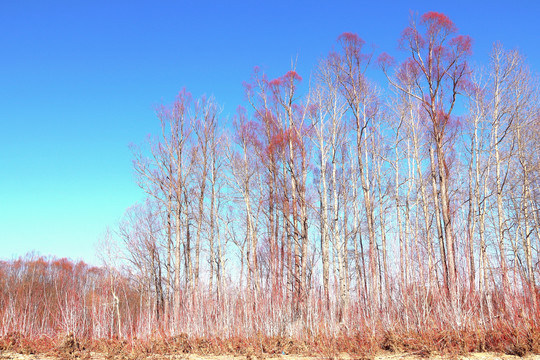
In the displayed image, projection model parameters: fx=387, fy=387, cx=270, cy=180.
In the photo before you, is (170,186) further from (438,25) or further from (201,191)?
(438,25)

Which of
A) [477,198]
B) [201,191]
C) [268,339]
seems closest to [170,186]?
[201,191]

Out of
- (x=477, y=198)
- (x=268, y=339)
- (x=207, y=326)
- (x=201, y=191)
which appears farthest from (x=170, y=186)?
(x=477, y=198)

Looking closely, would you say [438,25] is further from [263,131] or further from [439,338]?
[439,338]

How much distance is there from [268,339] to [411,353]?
11.0ft

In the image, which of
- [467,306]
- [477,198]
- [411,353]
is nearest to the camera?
[411,353]

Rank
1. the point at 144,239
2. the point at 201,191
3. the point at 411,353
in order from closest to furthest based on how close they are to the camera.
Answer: the point at 411,353 → the point at 201,191 → the point at 144,239

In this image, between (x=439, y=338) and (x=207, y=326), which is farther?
(x=207, y=326)

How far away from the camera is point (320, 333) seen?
8.30m

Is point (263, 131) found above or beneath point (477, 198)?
above

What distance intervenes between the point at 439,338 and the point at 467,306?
1045mm

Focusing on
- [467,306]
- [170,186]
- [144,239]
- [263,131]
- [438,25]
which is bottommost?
[467,306]

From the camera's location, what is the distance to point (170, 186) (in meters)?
17.4

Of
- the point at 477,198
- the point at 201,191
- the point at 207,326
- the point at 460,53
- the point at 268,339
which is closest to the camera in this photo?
the point at 268,339

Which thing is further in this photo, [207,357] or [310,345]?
[310,345]
